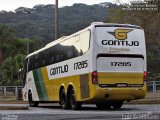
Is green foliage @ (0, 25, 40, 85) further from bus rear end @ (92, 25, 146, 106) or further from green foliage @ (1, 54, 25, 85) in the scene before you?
bus rear end @ (92, 25, 146, 106)

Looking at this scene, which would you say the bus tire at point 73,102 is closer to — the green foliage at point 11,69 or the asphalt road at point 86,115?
the asphalt road at point 86,115

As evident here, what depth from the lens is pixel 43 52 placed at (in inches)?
1154

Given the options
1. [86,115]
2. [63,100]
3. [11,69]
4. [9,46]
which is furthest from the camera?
[9,46]

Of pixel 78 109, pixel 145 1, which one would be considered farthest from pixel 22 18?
pixel 78 109

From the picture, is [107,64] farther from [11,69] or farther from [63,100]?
[11,69]

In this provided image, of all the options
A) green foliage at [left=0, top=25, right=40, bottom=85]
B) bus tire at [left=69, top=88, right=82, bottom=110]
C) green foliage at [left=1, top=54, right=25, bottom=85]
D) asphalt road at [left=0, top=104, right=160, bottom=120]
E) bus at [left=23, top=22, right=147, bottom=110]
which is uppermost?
green foliage at [left=0, top=25, right=40, bottom=85]

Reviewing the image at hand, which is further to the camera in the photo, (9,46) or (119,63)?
(9,46)

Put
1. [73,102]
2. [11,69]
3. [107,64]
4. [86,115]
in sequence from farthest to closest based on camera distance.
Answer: [11,69] < [73,102] < [107,64] < [86,115]

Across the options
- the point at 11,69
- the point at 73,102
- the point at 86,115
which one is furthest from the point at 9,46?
the point at 86,115

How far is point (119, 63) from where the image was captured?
70.9 feet

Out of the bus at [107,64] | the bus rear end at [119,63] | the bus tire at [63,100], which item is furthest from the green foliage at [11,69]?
the bus rear end at [119,63]

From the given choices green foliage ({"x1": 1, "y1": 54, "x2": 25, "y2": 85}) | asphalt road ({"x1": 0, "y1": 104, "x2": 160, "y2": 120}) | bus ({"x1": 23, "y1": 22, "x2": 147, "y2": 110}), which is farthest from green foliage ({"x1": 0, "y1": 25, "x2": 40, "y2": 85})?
asphalt road ({"x1": 0, "y1": 104, "x2": 160, "y2": 120})

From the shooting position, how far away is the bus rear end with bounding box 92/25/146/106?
21.4 meters

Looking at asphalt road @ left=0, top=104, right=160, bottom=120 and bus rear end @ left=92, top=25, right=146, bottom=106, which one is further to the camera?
bus rear end @ left=92, top=25, right=146, bottom=106
